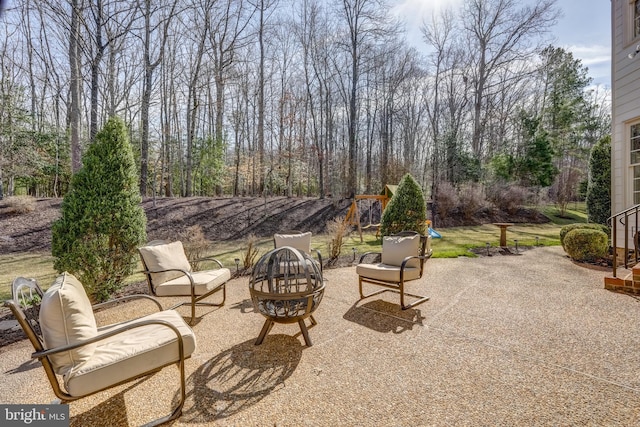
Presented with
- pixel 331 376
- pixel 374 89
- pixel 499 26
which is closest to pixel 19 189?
pixel 331 376

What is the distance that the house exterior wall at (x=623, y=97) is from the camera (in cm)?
586

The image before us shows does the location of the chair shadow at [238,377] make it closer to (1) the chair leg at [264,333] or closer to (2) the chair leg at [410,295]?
(1) the chair leg at [264,333]

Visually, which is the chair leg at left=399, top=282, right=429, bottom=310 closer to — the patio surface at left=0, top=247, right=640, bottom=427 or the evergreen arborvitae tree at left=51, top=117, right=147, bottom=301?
the patio surface at left=0, top=247, right=640, bottom=427

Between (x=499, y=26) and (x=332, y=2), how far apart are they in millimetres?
10295

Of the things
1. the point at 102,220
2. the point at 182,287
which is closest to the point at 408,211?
the point at 182,287

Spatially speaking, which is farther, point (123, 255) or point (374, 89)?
point (374, 89)

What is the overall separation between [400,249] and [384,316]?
992 millimetres

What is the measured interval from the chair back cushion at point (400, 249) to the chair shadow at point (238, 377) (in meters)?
1.89

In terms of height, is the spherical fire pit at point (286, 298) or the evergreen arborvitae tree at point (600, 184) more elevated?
the evergreen arborvitae tree at point (600, 184)

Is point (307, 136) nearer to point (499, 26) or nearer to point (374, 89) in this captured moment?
point (374, 89)

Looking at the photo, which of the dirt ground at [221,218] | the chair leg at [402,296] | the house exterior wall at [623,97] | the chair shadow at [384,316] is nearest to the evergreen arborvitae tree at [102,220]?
the chair shadow at [384,316]

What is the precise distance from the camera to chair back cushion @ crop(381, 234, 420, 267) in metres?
4.06

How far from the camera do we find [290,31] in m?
17.1

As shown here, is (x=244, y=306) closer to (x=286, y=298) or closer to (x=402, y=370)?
(x=286, y=298)
